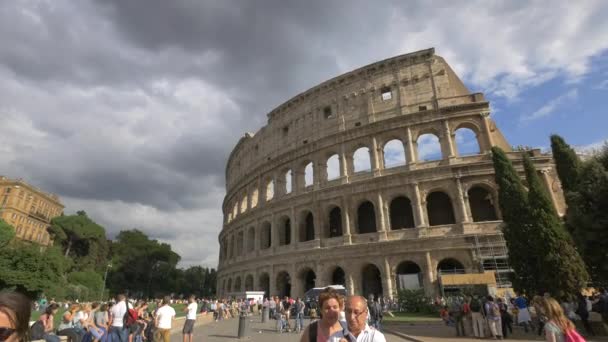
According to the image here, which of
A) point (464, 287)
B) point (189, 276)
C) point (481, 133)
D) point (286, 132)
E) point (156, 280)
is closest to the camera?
point (464, 287)

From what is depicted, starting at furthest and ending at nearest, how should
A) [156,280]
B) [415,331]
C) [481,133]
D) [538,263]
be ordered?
[156,280]
[481,133]
[538,263]
[415,331]

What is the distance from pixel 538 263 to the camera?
13.0m

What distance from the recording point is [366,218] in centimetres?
2459

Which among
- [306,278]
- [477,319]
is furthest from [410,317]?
[306,278]

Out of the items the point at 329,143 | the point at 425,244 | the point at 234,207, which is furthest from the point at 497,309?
the point at 234,207

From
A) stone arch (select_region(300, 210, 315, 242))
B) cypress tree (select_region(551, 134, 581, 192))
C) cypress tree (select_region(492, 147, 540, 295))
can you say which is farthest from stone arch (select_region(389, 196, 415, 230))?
cypress tree (select_region(551, 134, 581, 192))

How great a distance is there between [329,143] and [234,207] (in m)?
16.6

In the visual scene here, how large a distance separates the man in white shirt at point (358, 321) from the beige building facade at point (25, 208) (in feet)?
223

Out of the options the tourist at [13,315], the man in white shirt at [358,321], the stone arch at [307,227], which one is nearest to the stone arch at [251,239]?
the stone arch at [307,227]

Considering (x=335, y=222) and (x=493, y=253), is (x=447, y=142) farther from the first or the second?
(x=335, y=222)

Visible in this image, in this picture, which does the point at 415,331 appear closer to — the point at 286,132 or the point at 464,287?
the point at 464,287

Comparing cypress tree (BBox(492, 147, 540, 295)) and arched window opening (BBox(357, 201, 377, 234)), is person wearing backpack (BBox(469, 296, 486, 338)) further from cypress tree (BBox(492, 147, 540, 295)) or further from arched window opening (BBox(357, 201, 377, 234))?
arched window opening (BBox(357, 201, 377, 234))

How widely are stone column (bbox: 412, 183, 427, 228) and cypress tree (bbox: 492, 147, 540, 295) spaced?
20.9 feet

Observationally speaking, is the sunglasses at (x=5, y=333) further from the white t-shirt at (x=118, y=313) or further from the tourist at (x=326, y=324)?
the white t-shirt at (x=118, y=313)
